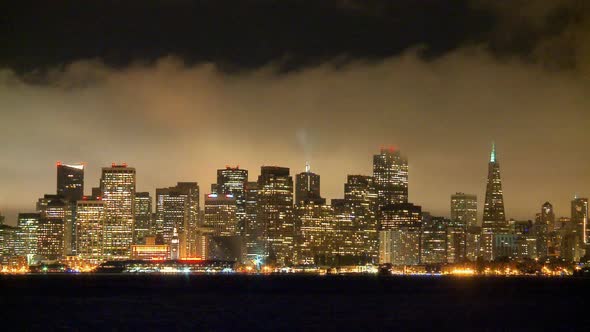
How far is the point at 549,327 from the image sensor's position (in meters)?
87.7

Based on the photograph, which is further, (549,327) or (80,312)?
(80,312)

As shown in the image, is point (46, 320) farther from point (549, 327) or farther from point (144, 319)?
point (549, 327)

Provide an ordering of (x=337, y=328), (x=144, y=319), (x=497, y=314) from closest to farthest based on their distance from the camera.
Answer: (x=337, y=328) → (x=144, y=319) → (x=497, y=314)

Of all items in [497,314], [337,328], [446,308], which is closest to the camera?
[337,328]

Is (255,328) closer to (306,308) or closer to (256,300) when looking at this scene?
(306,308)

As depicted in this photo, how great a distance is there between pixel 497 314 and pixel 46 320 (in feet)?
157

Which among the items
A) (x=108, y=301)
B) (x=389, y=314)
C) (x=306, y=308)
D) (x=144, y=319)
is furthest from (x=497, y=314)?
(x=108, y=301)

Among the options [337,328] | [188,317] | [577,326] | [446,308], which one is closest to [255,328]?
[337,328]

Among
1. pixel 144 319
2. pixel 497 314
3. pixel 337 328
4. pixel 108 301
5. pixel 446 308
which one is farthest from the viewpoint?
pixel 108 301

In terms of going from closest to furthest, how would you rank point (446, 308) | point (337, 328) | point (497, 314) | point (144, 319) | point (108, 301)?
1. point (337, 328)
2. point (144, 319)
3. point (497, 314)
4. point (446, 308)
5. point (108, 301)

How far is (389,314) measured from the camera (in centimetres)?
10369

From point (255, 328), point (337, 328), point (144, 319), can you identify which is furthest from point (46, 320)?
point (337, 328)

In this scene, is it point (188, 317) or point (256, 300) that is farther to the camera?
point (256, 300)

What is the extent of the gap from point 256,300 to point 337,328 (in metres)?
52.9
